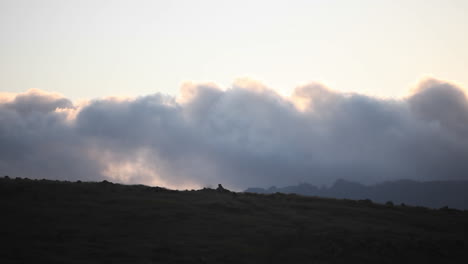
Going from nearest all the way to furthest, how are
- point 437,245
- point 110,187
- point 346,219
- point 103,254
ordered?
1. point 103,254
2. point 437,245
3. point 346,219
4. point 110,187

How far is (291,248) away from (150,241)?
11723 mm

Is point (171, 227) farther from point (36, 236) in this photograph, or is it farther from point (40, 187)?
point (40, 187)

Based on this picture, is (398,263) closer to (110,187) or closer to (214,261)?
(214,261)

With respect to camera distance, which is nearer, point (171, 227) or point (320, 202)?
point (171, 227)

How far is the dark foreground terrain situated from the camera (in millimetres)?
38750

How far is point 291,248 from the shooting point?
1673 inches

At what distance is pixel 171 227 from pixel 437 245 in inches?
940

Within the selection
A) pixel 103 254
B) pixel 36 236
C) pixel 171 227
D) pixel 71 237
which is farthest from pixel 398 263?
pixel 36 236

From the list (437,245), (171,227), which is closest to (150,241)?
(171,227)

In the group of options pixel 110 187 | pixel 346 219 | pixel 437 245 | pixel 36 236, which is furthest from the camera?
pixel 110 187

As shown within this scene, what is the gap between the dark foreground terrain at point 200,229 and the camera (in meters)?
38.8

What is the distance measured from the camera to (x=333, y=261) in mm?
40312

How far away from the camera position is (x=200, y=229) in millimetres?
46125

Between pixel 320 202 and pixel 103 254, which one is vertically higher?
pixel 320 202
